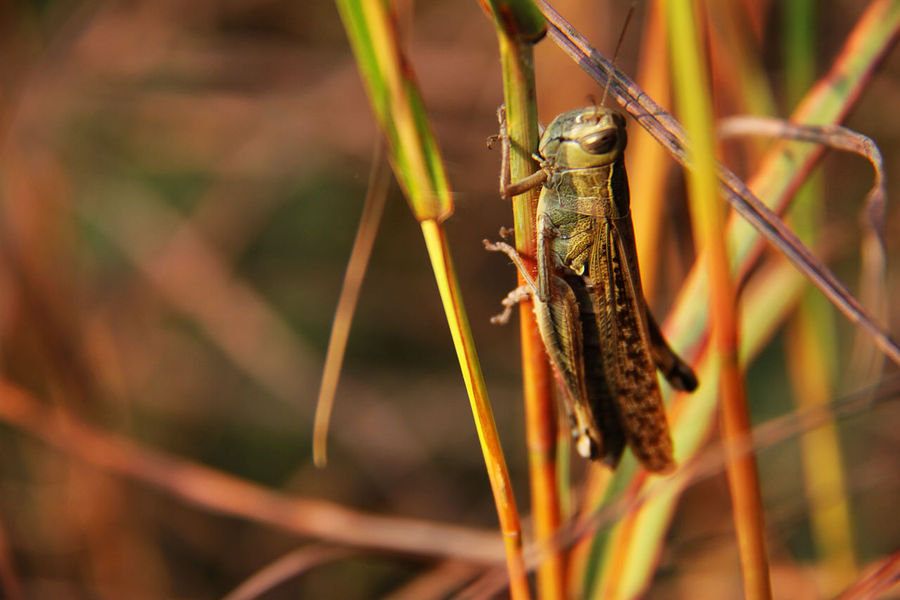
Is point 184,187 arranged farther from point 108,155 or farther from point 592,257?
point 592,257

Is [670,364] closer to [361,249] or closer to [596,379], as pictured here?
[596,379]

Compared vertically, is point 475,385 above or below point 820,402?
above

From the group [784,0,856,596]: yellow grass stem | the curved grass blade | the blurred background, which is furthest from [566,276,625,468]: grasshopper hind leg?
the blurred background

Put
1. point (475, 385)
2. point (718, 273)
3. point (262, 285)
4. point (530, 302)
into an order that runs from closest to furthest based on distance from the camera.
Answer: point (718, 273), point (475, 385), point (530, 302), point (262, 285)

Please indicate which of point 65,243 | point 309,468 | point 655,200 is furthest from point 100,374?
point 655,200

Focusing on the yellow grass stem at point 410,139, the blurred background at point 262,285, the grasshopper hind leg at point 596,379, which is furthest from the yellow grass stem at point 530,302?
the blurred background at point 262,285

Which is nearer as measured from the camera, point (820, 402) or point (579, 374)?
point (579, 374)

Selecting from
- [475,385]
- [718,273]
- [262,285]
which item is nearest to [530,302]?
[475,385]
